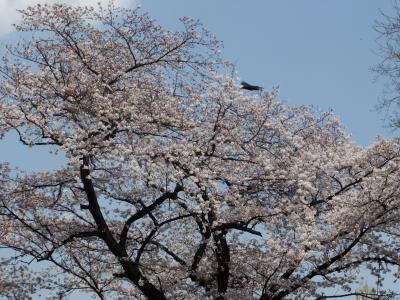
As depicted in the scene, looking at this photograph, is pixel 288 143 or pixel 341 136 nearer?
pixel 288 143

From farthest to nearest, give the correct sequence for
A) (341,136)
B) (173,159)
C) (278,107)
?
(341,136) → (278,107) → (173,159)

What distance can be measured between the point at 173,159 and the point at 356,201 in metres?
3.84

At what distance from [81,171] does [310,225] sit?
5.03 meters

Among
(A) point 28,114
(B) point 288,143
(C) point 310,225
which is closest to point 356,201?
(C) point 310,225

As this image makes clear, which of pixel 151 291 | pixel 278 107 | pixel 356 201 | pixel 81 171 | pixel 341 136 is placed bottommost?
pixel 151 291

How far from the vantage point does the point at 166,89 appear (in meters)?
15.6

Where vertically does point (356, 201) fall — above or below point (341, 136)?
below

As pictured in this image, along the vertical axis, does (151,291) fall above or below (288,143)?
below

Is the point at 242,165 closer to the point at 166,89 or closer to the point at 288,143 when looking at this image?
the point at 288,143

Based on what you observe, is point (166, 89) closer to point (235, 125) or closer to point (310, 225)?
point (235, 125)

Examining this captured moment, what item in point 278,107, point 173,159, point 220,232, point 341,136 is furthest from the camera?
point 341,136

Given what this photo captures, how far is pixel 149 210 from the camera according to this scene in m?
14.7

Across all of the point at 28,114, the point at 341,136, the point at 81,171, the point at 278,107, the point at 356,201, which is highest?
the point at 341,136

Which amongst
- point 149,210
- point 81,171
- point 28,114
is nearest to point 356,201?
point 149,210
